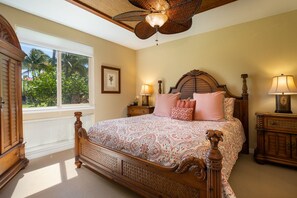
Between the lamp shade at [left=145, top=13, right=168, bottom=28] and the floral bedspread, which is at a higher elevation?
the lamp shade at [left=145, top=13, right=168, bottom=28]

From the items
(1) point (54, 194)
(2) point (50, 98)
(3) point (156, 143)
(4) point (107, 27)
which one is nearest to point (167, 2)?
(3) point (156, 143)

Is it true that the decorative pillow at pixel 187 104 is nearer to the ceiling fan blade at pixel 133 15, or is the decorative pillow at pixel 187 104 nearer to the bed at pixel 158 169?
the bed at pixel 158 169

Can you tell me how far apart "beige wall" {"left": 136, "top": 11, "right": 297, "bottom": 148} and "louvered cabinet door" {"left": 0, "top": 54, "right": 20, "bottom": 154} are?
308 centimetres

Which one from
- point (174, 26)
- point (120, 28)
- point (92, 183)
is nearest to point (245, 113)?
point (174, 26)

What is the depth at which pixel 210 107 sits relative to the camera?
2660 mm

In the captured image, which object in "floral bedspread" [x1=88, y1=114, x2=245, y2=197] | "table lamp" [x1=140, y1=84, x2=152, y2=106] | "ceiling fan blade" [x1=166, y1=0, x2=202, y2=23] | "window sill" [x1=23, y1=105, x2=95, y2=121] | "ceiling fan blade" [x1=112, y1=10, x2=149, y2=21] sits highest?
"ceiling fan blade" [x1=112, y1=10, x2=149, y2=21]

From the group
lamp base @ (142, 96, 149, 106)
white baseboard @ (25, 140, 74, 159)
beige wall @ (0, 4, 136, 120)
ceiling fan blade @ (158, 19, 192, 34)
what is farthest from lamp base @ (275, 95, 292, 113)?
white baseboard @ (25, 140, 74, 159)

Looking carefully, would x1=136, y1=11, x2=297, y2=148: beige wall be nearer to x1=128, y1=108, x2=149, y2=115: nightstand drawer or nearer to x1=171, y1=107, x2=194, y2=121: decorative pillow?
x1=128, y1=108, x2=149, y2=115: nightstand drawer

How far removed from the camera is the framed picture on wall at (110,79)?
3936mm

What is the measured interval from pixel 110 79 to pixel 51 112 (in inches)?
61.5

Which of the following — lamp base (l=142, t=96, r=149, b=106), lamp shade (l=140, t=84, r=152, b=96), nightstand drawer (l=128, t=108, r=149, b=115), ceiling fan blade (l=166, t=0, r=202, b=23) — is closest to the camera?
ceiling fan blade (l=166, t=0, r=202, b=23)

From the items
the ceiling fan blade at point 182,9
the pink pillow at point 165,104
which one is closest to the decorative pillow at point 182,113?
the pink pillow at point 165,104

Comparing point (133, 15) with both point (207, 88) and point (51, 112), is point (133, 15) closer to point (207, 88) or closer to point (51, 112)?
point (207, 88)

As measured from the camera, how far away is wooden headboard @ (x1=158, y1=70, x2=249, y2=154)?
2.99 meters
